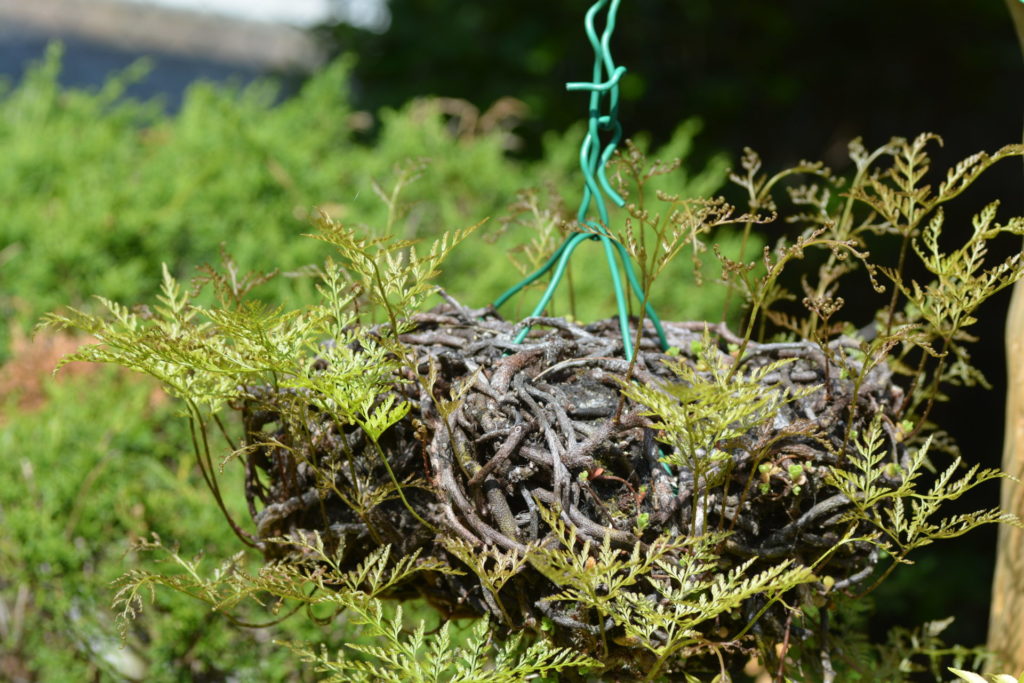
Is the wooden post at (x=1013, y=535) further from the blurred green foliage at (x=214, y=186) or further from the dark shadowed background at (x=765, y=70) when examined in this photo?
the dark shadowed background at (x=765, y=70)

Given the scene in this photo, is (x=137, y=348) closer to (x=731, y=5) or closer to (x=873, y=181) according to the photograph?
(x=873, y=181)

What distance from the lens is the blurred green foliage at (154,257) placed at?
172 cm

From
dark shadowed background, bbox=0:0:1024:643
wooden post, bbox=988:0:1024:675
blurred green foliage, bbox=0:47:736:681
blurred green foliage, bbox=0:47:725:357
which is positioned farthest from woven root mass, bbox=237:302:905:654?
dark shadowed background, bbox=0:0:1024:643

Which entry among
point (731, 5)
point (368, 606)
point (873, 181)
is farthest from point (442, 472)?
point (731, 5)

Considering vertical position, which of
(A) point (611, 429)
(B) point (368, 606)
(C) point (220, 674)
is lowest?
(C) point (220, 674)

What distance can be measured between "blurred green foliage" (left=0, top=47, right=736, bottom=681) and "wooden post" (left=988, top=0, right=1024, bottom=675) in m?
0.59

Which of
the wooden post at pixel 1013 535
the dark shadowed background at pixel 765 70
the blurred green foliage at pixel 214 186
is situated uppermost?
the dark shadowed background at pixel 765 70

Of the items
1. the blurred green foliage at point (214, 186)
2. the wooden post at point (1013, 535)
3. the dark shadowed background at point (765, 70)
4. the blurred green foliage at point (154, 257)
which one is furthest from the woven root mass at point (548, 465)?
the dark shadowed background at point (765, 70)

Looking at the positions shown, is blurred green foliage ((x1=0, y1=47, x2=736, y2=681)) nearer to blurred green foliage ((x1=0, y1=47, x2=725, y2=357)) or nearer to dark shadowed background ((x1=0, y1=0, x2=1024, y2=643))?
blurred green foliage ((x1=0, y1=47, x2=725, y2=357))

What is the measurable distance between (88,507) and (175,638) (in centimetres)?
30

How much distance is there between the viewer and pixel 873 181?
801 mm

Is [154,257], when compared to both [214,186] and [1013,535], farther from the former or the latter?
[1013,535]

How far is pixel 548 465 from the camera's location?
0.73 meters

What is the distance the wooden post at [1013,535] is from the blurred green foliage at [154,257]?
23.4 inches
